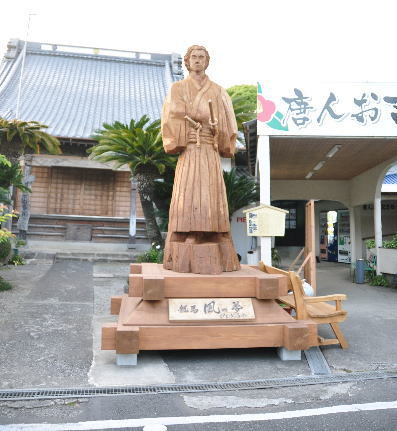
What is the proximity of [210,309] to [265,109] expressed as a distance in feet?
15.0

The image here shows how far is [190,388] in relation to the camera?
3.10 metres


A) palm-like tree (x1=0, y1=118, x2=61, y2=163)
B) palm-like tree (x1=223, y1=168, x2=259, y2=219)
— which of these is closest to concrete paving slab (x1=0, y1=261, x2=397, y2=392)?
palm-like tree (x1=223, y1=168, x2=259, y2=219)

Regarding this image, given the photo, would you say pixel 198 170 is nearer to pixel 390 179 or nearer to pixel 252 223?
pixel 252 223

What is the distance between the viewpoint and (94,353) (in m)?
3.90

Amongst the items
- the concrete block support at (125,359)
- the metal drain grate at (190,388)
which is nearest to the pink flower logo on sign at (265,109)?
the metal drain grate at (190,388)

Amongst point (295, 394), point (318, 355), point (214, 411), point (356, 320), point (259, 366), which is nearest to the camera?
point (214, 411)

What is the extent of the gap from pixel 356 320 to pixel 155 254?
5119 mm

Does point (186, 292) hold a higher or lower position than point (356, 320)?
higher

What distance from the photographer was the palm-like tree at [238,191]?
10.7m

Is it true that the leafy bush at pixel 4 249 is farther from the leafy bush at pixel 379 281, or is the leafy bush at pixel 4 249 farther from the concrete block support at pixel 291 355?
the leafy bush at pixel 379 281

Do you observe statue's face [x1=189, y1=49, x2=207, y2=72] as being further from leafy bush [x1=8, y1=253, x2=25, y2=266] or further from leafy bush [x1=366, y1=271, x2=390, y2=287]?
leafy bush [x1=8, y1=253, x2=25, y2=266]

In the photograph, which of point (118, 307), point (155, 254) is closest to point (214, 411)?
point (118, 307)

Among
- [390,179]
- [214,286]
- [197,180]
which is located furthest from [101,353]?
[390,179]

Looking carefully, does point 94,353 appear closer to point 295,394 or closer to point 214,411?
point 214,411
